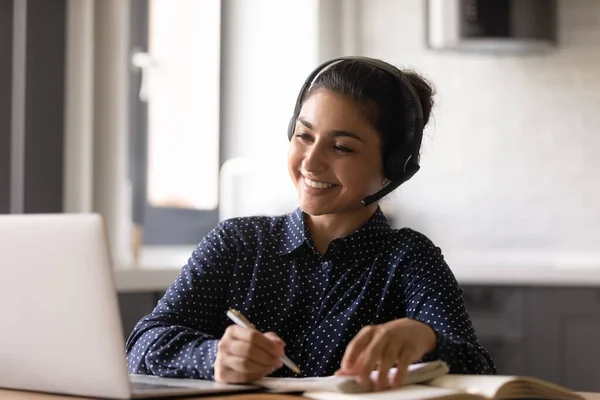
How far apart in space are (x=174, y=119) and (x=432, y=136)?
839mm

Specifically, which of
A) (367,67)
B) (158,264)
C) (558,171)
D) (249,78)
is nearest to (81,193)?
(158,264)

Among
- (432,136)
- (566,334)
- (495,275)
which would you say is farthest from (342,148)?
(432,136)

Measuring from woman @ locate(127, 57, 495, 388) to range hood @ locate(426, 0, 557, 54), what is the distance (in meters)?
1.45

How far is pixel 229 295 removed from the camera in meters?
1.61

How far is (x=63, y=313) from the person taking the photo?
1125mm

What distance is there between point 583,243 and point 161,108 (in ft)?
4.55

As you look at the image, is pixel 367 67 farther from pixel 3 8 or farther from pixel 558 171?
pixel 558 171

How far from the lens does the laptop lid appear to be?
3.58ft

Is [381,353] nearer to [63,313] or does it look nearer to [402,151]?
[63,313]

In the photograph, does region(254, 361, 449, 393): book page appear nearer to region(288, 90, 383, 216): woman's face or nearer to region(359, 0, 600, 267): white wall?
region(288, 90, 383, 216): woman's face

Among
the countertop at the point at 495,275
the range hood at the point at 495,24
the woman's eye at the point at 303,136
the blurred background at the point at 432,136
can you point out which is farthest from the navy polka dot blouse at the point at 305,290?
the range hood at the point at 495,24

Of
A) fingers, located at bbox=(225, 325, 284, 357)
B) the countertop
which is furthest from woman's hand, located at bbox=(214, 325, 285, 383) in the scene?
the countertop

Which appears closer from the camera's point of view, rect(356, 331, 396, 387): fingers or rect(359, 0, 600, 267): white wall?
rect(356, 331, 396, 387): fingers

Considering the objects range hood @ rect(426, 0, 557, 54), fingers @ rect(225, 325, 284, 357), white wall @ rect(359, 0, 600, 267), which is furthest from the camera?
white wall @ rect(359, 0, 600, 267)
